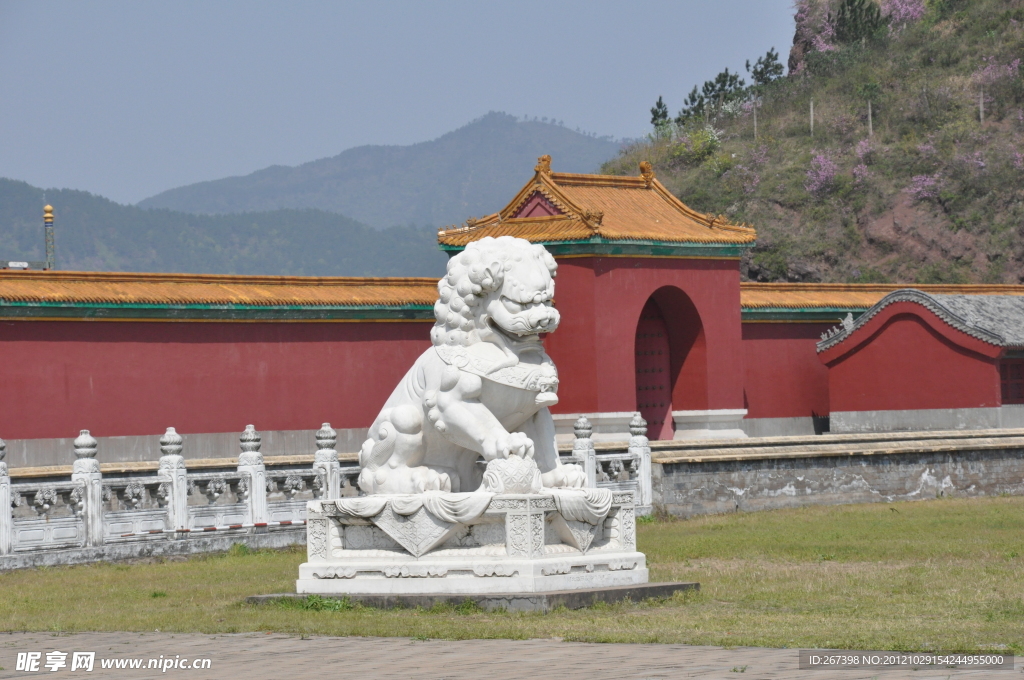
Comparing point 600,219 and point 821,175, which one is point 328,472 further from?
point 821,175

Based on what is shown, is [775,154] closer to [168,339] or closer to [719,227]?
[719,227]

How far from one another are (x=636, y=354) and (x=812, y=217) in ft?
73.8

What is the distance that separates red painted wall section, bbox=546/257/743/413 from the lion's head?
662 inches

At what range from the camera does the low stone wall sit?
20578mm

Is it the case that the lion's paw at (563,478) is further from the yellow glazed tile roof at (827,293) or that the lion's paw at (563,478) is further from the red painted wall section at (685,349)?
the yellow glazed tile roof at (827,293)

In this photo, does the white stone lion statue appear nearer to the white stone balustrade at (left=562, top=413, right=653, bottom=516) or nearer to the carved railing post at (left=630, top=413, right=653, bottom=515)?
the white stone balustrade at (left=562, top=413, right=653, bottom=516)

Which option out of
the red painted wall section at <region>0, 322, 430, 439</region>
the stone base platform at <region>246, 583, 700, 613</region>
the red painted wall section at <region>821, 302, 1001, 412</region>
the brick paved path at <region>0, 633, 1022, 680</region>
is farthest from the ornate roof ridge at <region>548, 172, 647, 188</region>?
the brick paved path at <region>0, 633, 1022, 680</region>

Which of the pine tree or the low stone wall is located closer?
the low stone wall

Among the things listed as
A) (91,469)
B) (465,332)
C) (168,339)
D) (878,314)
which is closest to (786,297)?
(878,314)

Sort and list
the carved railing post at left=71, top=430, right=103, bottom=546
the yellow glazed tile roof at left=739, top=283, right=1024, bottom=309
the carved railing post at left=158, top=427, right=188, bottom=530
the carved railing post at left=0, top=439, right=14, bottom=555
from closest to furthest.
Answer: the carved railing post at left=0, top=439, right=14, bottom=555 < the carved railing post at left=71, top=430, right=103, bottom=546 < the carved railing post at left=158, top=427, right=188, bottom=530 < the yellow glazed tile roof at left=739, top=283, right=1024, bottom=309

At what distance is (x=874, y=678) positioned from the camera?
7.13 m

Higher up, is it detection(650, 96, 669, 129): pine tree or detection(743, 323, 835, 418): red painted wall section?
detection(650, 96, 669, 129): pine tree

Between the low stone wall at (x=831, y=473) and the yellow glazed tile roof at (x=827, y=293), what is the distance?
8062mm

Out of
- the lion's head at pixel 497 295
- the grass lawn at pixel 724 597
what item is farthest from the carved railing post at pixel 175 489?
the lion's head at pixel 497 295
